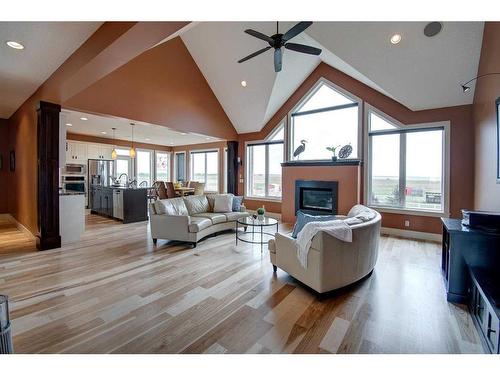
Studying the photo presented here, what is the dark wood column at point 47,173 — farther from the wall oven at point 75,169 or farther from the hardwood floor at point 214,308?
the wall oven at point 75,169

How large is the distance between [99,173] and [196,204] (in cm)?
509

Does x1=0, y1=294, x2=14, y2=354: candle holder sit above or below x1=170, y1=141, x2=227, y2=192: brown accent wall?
below

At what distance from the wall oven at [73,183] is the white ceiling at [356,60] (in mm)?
5226

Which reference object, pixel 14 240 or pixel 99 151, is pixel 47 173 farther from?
pixel 99 151

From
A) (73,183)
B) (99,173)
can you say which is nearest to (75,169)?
(73,183)

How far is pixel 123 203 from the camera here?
624 centimetres

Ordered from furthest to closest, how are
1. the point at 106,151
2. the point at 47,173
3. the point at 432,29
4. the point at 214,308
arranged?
1. the point at 106,151
2. the point at 47,173
3. the point at 432,29
4. the point at 214,308

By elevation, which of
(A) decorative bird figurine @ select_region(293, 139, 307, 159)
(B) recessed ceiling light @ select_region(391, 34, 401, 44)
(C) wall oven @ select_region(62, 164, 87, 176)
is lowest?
(C) wall oven @ select_region(62, 164, 87, 176)

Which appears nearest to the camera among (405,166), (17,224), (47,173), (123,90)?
(47,173)

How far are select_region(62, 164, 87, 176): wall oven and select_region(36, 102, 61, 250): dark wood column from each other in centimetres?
409

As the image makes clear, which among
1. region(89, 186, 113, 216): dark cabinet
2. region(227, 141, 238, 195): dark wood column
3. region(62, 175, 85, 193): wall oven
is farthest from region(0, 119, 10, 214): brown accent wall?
region(227, 141, 238, 195): dark wood column

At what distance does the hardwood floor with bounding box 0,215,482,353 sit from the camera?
1840 mm

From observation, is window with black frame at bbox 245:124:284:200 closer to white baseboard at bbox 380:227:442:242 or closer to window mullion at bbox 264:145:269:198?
window mullion at bbox 264:145:269:198
